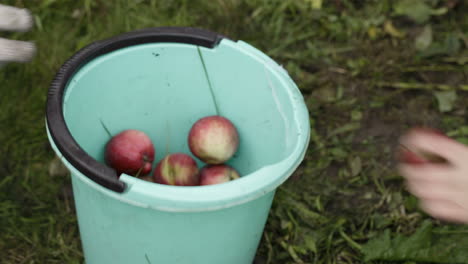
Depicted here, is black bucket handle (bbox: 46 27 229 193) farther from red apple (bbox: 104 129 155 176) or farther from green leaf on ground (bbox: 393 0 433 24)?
green leaf on ground (bbox: 393 0 433 24)

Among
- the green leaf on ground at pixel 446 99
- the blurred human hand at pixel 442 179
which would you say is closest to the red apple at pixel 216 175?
the blurred human hand at pixel 442 179

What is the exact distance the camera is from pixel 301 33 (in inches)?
95.9

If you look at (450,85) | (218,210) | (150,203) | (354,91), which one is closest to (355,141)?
(354,91)

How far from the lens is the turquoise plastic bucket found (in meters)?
1.07

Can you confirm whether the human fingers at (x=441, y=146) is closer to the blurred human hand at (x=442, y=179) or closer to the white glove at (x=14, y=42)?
the blurred human hand at (x=442, y=179)

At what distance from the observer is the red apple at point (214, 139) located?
1.51 m

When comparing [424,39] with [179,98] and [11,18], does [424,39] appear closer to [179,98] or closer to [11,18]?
[179,98]

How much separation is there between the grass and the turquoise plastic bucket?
343 millimetres

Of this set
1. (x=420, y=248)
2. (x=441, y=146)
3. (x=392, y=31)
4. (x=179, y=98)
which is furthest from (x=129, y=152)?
(x=392, y=31)

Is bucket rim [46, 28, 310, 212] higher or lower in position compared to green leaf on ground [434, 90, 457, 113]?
higher

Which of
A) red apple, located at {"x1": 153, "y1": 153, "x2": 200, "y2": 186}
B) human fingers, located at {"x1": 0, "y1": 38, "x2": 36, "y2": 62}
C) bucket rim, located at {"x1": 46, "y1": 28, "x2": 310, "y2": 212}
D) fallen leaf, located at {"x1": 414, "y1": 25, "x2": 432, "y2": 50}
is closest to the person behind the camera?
bucket rim, located at {"x1": 46, "y1": 28, "x2": 310, "y2": 212}

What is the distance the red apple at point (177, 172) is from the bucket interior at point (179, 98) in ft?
0.63

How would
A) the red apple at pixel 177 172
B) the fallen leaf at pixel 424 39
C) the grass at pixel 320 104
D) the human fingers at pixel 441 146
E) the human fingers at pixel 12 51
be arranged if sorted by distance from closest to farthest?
the human fingers at pixel 441 146 < the human fingers at pixel 12 51 < the red apple at pixel 177 172 < the grass at pixel 320 104 < the fallen leaf at pixel 424 39

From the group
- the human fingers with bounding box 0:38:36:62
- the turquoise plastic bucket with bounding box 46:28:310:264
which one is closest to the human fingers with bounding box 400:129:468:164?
the turquoise plastic bucket with bounding box 46:28:310:264
